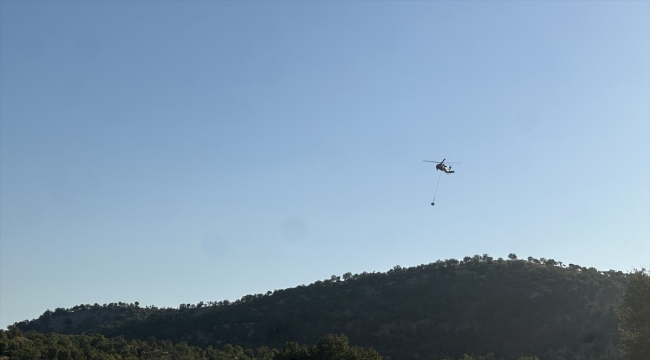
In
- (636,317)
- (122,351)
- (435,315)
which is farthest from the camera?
(435,315)

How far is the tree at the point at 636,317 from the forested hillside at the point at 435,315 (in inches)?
1431

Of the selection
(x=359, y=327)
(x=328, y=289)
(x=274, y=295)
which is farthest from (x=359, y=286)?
(x=359, y=327)

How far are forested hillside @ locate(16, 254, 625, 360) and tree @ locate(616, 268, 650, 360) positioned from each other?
3635cm

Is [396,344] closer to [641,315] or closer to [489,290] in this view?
[489,290]

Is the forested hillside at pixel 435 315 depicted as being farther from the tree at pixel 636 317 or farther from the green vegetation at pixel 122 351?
the tree at pixel 636 317

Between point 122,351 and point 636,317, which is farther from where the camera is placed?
point 122,351

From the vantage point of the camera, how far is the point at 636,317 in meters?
41.1

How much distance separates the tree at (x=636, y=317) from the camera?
4022cm

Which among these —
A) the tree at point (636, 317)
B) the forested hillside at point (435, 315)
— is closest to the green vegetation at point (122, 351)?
the tree at point (636, 317)

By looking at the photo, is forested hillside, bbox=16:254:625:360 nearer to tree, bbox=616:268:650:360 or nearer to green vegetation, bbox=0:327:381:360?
green vegetation, bbox=0:327:381:360

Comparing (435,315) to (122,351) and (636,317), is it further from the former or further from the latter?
(636,317)

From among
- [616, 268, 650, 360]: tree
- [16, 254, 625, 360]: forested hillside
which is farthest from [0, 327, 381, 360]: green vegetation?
[16, 254, 625, 360]: forested hillside

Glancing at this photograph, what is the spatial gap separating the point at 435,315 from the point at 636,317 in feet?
211

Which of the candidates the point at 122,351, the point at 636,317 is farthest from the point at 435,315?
the point at 636,317
